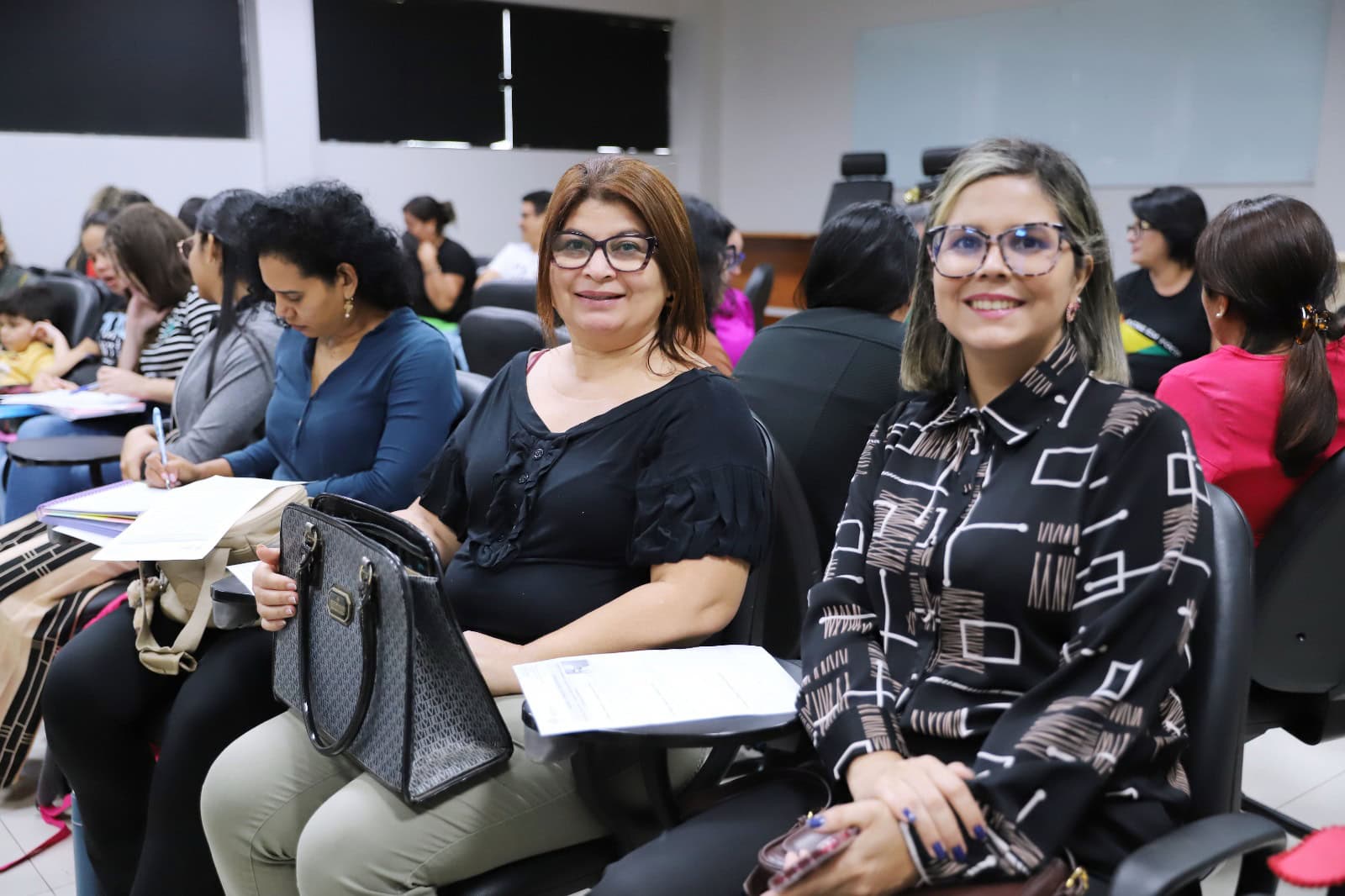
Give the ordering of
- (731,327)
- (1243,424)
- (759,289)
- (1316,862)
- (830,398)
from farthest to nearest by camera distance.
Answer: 1. (759,289)
2. (731,327)
3. (830,398)
4. (1243,424)
5. (1316,862)

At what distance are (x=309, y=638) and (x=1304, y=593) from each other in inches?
58.7

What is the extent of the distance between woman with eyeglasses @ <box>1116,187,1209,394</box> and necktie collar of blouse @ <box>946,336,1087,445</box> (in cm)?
262

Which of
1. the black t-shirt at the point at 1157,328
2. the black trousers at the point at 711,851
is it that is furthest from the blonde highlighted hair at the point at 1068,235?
the black t-shirt at the point at 1157,328

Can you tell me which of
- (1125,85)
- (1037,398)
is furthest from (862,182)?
(1037,398)

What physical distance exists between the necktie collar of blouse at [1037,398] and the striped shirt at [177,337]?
7.25 ft

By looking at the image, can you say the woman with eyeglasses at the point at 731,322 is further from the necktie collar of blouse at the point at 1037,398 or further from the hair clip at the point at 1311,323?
the necktie collar of blouse at the point at 1037,398

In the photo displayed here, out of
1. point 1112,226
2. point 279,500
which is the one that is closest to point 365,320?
point 279,500

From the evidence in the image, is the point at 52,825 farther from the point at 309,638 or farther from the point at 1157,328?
the point at 1157,328

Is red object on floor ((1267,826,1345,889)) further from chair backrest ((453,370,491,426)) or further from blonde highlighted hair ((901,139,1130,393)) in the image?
chair backrest ((453,370,491,426))

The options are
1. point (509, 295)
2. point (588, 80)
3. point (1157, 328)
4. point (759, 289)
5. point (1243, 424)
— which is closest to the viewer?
point (1243, 424)

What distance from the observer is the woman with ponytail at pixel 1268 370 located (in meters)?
1.76

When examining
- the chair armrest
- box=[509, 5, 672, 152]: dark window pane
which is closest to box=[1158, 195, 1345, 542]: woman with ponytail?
the chair armrest

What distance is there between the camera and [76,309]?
13.1 feet

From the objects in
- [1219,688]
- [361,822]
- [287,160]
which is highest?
[287,160]
